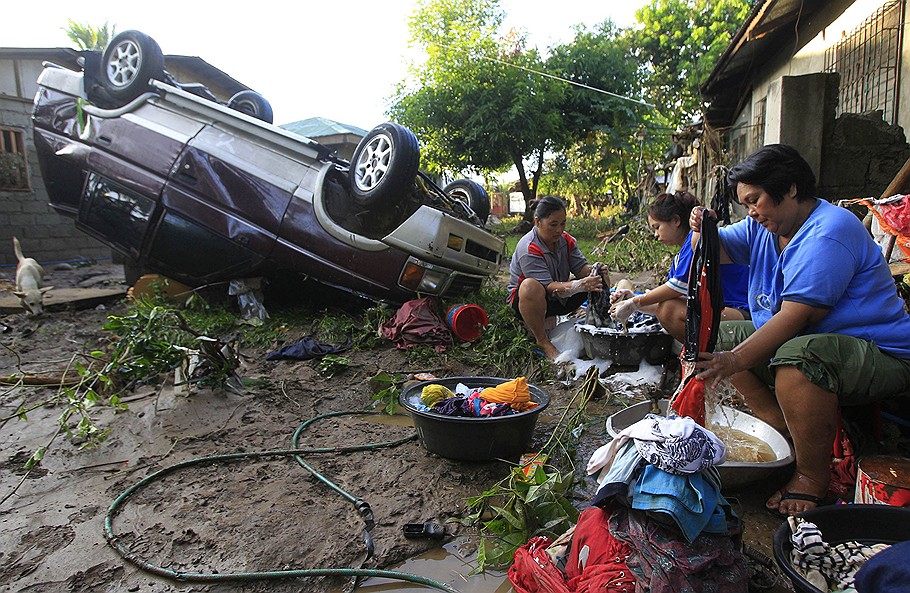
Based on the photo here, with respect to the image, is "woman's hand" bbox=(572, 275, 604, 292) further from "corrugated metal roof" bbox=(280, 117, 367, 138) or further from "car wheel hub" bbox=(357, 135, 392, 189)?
"corrugated metal roof" bbox=(280, 117, 367, 138)

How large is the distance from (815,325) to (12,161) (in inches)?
491

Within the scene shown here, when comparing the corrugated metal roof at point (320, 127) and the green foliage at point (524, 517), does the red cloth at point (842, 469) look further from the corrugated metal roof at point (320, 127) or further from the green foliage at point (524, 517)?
the corrugated metal roof at point (320, 127)

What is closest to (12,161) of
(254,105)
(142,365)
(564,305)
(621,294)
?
(254,105)

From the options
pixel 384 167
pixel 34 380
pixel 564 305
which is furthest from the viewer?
pixel 384 167

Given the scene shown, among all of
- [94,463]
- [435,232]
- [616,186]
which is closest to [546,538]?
[94,463]

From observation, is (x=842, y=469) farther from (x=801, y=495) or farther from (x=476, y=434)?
(x=476, y=434)

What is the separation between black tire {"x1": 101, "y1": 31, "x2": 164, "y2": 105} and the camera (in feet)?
19.5

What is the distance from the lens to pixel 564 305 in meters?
4.69

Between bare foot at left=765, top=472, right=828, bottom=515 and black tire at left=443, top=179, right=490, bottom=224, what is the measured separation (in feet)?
17.2

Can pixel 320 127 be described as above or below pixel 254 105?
above

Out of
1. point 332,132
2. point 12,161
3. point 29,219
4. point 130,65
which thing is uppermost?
point 130,65

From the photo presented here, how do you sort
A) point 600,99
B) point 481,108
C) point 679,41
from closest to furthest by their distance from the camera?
point 481,108 → point 600,99 → point 679,41

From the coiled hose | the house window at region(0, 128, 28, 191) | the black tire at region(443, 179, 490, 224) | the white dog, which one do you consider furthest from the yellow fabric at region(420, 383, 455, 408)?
the house window at region(0, 128, 28, 191)

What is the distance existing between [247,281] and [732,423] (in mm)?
4557
